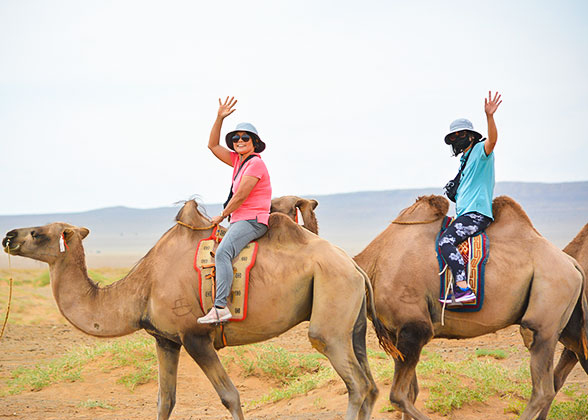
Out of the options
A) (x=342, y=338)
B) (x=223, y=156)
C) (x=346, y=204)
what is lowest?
(x=346, y=204)

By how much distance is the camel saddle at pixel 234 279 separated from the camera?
7.42 meters

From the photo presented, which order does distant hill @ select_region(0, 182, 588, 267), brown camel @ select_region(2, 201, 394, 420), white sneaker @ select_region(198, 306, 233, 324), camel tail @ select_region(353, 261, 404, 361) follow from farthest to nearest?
1. distant hill @ select_region(0, 182, 588, 267)
2. camel tail @ select_region(353, 261, 404, 361)
3. brown camel @ select_region(2, 201, 394, 420)
4. white sneaker @ select_region(198, 306, 233, 324)

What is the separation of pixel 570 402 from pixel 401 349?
279 cm

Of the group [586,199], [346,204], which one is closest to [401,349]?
[586,199]

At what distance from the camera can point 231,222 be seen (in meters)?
7.77

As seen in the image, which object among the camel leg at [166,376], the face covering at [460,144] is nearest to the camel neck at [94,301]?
the camel leg at [166,376]

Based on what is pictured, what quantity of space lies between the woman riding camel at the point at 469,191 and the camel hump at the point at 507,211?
169 mm

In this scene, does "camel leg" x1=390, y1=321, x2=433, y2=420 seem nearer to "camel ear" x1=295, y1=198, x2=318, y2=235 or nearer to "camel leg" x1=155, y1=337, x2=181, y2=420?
"camel ear" x1=295, y1=198, x2=318, y2=235

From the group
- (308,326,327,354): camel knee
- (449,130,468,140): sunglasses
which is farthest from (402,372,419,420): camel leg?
(449,130,468,140): sunglasses

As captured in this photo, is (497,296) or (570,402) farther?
(570,402)

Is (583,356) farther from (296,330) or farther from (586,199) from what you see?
(586,199)

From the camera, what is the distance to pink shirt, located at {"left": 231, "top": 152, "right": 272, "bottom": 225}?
7652 mm

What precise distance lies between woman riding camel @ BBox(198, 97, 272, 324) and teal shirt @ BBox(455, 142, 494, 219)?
2313 millimetres

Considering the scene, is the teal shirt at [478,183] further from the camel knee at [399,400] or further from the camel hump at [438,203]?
the camel knee at [399,400]
